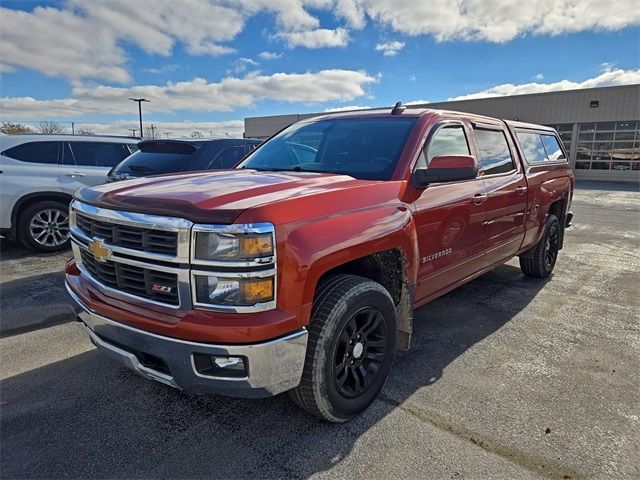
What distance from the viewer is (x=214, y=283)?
2080mm

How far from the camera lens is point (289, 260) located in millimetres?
2123

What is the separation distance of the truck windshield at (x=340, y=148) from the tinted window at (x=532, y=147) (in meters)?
2.25

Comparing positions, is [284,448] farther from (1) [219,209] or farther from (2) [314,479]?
(1) [219,209]

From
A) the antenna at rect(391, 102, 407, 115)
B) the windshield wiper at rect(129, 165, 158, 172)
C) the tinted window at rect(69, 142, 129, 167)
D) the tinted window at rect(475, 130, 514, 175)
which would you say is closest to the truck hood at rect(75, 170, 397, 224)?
the antenna at rect(391, 102, 407, 115)

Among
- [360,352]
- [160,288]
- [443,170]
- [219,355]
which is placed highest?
[443,170]

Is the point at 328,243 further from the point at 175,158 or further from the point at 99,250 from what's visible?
the point at 175,158

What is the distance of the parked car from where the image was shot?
564cm

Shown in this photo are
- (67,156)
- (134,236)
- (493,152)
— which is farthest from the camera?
(67,156)

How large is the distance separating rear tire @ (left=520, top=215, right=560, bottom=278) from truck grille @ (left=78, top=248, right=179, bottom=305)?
15.5 feet

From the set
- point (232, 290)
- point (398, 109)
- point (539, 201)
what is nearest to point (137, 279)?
point (232, 290)

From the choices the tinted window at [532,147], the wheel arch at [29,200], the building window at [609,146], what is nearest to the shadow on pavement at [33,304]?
the wheel arch at [29,200]

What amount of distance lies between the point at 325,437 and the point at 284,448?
0.83 ft

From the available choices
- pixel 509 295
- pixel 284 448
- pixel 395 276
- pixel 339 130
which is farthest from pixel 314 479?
pixel 509 295

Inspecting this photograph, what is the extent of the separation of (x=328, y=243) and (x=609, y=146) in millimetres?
28712
